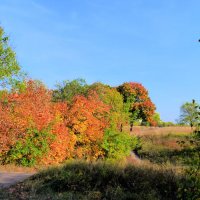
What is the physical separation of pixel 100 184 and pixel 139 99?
59.2 meters

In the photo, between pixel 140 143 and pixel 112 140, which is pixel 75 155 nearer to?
pixel 112 140

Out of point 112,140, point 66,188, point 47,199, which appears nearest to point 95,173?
point 66,188

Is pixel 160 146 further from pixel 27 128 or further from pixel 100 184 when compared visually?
pixel 100 184

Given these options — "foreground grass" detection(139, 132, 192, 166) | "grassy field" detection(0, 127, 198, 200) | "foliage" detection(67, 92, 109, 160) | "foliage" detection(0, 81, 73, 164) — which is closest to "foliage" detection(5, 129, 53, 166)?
"foliage" detection(0, 81, 73, 164)

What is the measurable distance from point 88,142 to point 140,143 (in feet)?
58.5

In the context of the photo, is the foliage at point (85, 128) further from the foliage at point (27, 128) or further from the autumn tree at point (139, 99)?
the autumn tree at point (139, 99)

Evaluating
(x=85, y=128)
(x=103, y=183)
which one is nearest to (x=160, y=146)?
(x=85, y=128)

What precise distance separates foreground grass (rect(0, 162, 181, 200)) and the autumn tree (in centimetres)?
5438

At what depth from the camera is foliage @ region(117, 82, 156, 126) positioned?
222 ft

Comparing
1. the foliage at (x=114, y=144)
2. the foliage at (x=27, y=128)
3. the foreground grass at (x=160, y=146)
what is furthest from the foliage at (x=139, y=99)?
the foliage at (x=27, y=128)

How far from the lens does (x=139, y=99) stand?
69.9 meters

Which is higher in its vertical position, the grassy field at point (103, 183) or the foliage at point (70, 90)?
the foliage at point (70, 90)

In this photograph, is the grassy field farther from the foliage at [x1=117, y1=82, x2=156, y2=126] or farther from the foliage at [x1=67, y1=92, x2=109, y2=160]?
the foliage at [x1=117, y1=82, x2=156, y2=126]

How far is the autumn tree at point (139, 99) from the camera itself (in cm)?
6769
